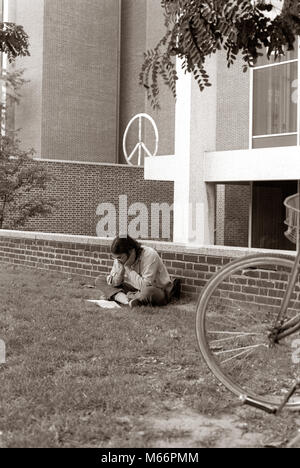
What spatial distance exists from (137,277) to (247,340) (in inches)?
156

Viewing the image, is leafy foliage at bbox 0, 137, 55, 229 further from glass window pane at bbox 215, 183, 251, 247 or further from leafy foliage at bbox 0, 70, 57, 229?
glass window pane at bbox 215, 183, 251, 247

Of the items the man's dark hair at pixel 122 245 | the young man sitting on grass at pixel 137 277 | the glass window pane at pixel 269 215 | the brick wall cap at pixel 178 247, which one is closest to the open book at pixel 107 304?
the young man sitting on grass at pixel 137 277

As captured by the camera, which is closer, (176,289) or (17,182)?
(176,289)

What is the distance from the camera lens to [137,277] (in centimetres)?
744

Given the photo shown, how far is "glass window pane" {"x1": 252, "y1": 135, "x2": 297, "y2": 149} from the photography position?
1712 cm

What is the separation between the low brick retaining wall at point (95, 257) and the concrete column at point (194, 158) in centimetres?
589

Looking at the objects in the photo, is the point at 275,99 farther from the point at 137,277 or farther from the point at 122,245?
the point at 122,245

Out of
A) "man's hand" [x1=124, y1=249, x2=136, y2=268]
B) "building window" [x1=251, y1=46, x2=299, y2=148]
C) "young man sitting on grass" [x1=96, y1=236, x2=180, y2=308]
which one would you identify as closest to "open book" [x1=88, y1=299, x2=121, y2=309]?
"young man sitting on grass" [x1=96, y1=236, x2=180, y2=308]

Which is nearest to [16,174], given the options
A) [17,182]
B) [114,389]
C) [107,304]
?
[17,182]

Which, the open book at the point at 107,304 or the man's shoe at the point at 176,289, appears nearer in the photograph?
the open book at the point at 107,304

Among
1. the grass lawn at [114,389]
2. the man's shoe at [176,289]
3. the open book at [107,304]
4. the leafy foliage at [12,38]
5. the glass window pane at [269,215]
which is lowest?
the grass lawn at [114,389]

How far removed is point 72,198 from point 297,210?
22.2 m

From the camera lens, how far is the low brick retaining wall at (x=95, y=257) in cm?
760

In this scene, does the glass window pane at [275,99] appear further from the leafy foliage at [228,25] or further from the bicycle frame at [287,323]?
the bicycle frame at [287,323]
